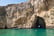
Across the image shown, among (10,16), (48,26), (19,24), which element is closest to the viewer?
(48,26)

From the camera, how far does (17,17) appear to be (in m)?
38.2

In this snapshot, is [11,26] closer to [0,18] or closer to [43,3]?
[0,18]

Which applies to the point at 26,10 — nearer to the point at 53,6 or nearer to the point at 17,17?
the point at 17,17

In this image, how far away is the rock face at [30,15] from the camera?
34.3 meters

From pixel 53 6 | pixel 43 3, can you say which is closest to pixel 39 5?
pixel 43 3

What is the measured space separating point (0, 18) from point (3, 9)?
17.5ft

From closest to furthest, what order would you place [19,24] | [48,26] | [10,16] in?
[48,26], [19,24], [10,16]

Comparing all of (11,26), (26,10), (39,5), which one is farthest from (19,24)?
(39,5)

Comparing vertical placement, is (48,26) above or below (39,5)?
below

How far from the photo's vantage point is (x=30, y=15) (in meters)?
37.9

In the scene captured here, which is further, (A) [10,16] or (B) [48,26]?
(A) [10,16]

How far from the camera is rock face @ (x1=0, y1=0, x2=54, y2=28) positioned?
34.3m

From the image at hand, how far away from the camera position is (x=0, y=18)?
1455 inches

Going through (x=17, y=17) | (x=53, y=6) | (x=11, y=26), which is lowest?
(x=11, y=26)
